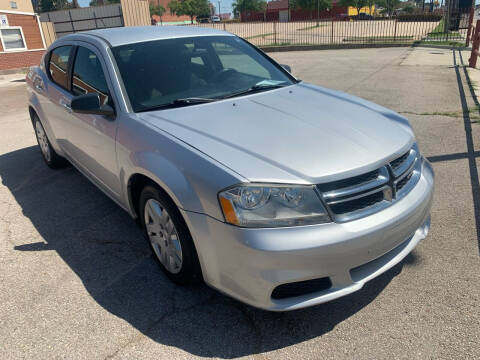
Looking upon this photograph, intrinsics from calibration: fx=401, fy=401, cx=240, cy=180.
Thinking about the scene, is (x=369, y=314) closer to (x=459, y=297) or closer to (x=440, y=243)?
(x=459, y=297)

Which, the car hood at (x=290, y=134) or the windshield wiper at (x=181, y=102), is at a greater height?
the windshield wiper at (x=181, y=102)

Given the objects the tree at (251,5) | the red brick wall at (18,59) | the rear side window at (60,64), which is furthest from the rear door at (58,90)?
the tree at (251,5)

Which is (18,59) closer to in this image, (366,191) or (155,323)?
(155,323)

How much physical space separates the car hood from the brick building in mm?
18676

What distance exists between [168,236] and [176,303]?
45cm

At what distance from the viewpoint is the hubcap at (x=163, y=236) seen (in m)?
2.59

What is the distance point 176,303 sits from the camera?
2.67 metres

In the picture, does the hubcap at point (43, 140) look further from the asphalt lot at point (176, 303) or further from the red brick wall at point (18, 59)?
the red brick wall at point (18, 59)

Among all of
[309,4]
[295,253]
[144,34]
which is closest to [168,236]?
[295,253]

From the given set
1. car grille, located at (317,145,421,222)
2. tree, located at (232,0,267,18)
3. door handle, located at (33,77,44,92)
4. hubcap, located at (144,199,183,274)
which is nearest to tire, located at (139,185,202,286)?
hubcap, located at (144,199,183,274)

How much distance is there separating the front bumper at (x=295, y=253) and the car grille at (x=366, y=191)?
5 cm

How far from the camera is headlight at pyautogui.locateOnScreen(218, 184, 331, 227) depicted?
208cm

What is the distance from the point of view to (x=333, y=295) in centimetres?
216

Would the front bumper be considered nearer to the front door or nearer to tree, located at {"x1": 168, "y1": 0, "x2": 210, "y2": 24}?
the front door
